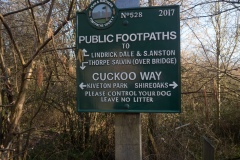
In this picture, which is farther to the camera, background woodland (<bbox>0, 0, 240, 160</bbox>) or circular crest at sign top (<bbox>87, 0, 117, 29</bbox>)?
background woodland (<bbox>0, 0, 240, 160</bbox>)

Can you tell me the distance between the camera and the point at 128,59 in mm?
3541

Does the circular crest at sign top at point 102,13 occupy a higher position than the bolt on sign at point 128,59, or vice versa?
the circular crest at sign top at point 102,13

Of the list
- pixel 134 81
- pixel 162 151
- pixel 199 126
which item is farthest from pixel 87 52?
pixel 199 126

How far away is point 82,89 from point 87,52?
448 millimetres

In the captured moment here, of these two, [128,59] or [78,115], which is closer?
[128,59]

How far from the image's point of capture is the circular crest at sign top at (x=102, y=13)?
356 centimetres

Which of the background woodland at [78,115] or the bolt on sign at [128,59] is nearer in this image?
the bolt on sign at [128,59]

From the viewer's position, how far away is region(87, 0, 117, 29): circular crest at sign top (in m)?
3.56

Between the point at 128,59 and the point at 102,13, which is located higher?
the point at 102,13

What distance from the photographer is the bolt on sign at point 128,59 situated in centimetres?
347

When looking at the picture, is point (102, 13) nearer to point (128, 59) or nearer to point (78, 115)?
point (128, 59)

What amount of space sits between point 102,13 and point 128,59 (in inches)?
24.7

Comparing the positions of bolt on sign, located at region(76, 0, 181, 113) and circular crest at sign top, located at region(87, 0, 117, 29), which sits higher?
circular crest at sign top, located at region(87, 0, 117, 29)

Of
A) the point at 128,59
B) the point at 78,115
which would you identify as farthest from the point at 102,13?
the point at 78,115
